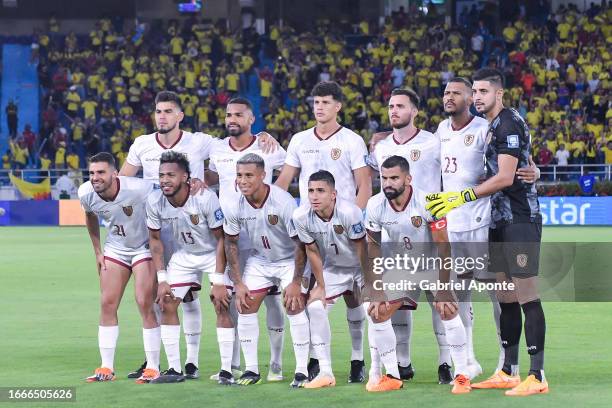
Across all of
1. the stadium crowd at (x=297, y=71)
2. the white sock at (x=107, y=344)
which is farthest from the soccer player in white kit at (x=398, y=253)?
the stadium crowd at (x=297, y=71)

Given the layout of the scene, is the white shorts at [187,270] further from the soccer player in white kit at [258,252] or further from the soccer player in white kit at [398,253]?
the soccer player in white kit at [398,253]

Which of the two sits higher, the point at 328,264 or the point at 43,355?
the point at 328,264

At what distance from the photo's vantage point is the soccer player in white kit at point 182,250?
9891mm

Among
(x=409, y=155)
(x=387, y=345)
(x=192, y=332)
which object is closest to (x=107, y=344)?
(x=192, y=332)

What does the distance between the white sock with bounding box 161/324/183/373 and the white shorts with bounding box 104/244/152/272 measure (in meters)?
0.65

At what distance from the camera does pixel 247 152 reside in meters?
10.8

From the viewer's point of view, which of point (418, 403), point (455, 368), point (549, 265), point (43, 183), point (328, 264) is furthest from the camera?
point (43, 183)

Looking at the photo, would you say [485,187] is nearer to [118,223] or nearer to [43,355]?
[118,223]

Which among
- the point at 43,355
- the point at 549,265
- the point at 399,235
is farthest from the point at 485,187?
the point at 549,265

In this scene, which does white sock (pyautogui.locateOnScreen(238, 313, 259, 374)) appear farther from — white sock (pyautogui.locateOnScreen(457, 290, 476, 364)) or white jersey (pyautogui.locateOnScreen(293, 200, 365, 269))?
white sock (pyautogui.locateOnScreen(457, 290, 476, 364))

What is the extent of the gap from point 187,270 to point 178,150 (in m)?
1.39

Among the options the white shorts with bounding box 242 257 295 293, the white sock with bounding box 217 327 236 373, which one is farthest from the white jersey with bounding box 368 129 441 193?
the white sock with bounding box 217 327 236 373

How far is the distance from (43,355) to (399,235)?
397 centimetres

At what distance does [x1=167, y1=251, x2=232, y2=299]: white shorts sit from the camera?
1007cm
